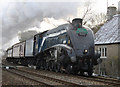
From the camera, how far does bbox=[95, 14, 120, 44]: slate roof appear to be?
64.6 ft

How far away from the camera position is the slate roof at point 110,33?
1968cm

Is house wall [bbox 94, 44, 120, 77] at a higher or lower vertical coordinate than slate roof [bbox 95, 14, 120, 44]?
lower

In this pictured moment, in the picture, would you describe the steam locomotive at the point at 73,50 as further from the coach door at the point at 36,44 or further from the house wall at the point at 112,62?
the house wall at the point at 112,62

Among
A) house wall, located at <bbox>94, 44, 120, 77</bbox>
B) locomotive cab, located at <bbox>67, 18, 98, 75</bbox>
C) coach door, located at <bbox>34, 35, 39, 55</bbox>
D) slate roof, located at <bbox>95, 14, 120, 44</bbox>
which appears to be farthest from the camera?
coach door, located at <bbox>34, 35, 39, 55</bbox>

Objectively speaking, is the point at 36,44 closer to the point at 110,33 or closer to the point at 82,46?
the point at 110,33

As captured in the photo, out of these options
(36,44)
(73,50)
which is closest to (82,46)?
(73,50)

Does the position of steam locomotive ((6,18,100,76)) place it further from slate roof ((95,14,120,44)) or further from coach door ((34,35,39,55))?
slate roof ((95,14,120,44))

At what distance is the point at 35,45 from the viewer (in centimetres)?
2156

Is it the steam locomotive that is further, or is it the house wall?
the house wall

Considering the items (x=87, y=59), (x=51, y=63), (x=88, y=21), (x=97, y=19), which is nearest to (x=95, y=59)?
(x=87, y=59)

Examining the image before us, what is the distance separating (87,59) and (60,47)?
2107 mm

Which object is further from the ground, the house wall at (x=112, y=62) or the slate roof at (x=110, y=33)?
the slate roof at (x=110, y=33)

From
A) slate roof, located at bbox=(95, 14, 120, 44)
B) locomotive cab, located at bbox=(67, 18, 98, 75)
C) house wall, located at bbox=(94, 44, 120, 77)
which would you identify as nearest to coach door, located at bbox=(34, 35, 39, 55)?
slate roof, located at bbox=(95, 14, 120, 44)

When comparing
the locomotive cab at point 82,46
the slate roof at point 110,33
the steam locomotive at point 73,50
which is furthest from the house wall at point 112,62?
the locomotive cab at point 82,46
